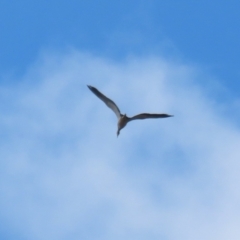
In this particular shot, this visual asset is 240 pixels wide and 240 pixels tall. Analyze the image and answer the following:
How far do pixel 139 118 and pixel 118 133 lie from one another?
2.00 metres

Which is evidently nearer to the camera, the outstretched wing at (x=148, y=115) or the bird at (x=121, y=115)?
the outstretched wing at (x=148, y=115)

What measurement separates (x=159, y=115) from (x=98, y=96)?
4.18 meters

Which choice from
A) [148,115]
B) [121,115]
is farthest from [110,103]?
[148,115]

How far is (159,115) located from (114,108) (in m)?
2.95

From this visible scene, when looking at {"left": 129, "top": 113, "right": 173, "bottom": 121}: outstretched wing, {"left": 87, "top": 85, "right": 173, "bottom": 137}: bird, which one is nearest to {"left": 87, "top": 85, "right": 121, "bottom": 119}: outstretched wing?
{"left": 87, "top": 85, "right": 173, "bottom": 137}: bird

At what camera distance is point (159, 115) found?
58.3 m

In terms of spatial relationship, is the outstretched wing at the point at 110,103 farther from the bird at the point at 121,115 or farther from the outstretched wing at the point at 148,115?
the outstretched wing at the point at 148,115

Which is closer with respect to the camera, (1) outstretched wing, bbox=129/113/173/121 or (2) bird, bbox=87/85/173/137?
(1) outstretched wing, bbox=129/113/173/121

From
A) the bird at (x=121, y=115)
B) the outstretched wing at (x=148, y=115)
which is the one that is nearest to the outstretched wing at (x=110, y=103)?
the bird at (x=121, y=115)

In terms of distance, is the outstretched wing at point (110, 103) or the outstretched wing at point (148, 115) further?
the outstretched wing at point (110, 103)

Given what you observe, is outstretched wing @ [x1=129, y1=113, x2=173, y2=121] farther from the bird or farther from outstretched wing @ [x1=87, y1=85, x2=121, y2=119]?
outstretched wing @ [x1=87, y1=85, x2=121, y2=119]

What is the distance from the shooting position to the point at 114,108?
58375 mm

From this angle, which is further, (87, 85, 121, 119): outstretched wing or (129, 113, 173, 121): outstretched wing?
(87, 85, 121, 119): outstretched wing

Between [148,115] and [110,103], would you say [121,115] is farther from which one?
[148,115]
